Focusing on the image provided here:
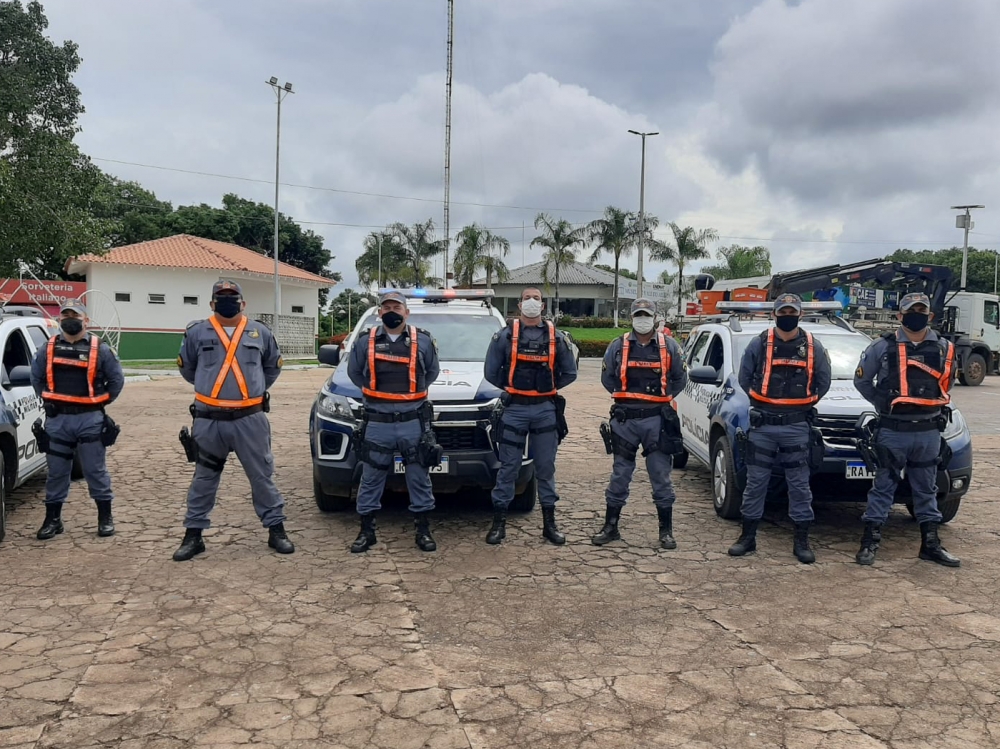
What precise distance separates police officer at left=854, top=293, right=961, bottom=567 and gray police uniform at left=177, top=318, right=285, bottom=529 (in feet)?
13.1

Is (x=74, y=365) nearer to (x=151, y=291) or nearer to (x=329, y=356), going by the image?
(x=329, y=356)

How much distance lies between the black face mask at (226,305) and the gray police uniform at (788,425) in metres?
3.56

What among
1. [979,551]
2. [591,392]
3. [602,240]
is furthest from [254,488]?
[602,240]

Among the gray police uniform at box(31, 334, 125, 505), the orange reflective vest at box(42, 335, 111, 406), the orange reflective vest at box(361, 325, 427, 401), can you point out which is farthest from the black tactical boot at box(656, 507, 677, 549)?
the orange reflective vest at box(42, 335, 111, 406)

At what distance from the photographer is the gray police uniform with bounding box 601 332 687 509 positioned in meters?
5.51

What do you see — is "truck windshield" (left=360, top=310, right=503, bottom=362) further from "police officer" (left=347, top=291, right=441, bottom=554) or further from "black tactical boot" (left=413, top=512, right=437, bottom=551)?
"black tactical boot" (left=413, top=512, right=437, bottom=551)

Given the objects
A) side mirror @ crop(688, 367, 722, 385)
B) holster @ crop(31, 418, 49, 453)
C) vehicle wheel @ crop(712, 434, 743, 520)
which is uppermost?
side mirror @ crop(688, 367, 722, 385)

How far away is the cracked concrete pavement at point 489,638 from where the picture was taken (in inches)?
119

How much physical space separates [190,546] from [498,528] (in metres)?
2.06

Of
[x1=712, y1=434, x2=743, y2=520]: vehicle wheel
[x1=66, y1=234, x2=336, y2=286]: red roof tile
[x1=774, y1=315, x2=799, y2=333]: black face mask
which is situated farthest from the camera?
[x1=66, y1=234, x2=336, y2=286]: red roof tile

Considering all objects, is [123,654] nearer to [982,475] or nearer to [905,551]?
[905,551]

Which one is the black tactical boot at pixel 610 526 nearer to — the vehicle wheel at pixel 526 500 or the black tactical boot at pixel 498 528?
the black tactical boot at pixel 498 528

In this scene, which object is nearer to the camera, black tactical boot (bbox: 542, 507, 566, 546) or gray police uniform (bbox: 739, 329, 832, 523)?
gray police uniform (bbox: 739, 329, 832, 523)

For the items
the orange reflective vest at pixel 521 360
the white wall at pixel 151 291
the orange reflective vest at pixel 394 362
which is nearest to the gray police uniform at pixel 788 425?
the orange reflective vest at pixel 521 360
